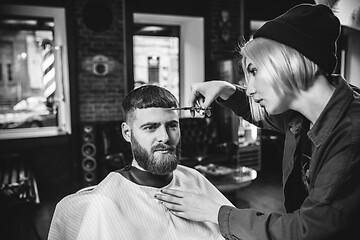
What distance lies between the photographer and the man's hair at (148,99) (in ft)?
5.26

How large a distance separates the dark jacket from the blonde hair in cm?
11

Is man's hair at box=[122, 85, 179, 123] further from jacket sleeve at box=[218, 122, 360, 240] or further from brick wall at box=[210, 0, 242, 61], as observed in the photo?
brick wall at box=[210, 0, 242, 61]

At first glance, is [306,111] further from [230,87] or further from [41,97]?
[41,97]

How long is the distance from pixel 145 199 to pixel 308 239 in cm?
77

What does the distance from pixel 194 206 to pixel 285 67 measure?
0.54m

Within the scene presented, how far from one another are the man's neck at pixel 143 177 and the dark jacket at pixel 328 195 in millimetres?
551

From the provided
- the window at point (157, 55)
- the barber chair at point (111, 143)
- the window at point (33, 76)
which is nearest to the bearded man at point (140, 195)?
the barber chair at point (111, 143)

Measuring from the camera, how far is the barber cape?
1.38m

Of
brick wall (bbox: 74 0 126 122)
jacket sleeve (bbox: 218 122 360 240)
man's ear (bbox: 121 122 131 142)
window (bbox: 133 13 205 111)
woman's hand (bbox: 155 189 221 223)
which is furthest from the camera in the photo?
window (bbox: 133 13 205 111)

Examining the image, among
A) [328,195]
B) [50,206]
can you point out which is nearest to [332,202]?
[328,195]

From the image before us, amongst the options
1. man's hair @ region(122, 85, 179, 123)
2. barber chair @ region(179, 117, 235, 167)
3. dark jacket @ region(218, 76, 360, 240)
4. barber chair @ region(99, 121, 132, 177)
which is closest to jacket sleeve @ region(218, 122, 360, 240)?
dark jacket @ region(218, 76, 360, 240)

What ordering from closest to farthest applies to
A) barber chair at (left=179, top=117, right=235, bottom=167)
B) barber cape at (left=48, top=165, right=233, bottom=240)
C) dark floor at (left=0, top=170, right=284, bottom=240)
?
barber cape at (left=48, top=165, right=233, bottom=240), dark floor at (left=0, top=170, right=284, bottom=240), barber chair at (left=179, top=117, right=235, bottom=167)

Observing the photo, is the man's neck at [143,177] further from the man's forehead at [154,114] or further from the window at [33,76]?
the window at [33,76]

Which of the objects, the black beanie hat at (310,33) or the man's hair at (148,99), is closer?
the black beanie hat at (310,33)
